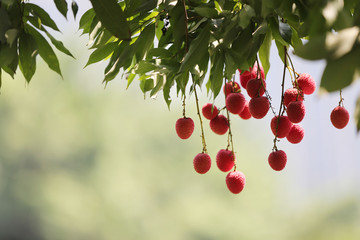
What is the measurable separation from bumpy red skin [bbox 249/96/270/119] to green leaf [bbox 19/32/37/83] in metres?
0.31

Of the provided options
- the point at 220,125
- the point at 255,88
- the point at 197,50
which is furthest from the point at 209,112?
the point at 197,50

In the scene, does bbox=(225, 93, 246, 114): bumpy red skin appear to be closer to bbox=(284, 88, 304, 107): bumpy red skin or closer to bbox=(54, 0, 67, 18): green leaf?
bbox=(284, 88, 304, 107): bumpy red skin

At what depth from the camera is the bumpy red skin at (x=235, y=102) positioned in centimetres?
79

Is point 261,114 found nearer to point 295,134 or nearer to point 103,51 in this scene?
point 295,134

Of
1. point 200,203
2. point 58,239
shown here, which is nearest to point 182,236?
point 200,203

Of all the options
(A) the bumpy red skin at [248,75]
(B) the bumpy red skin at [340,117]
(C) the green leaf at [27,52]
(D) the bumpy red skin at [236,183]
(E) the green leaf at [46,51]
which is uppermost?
(B) the bumpy red skin at [340,117]

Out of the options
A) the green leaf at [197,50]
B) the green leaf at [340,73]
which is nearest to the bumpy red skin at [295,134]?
the green leaf at [197,50]

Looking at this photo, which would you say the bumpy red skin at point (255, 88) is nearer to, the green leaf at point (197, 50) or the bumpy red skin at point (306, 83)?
the bumpy red skin at point (306, 83)

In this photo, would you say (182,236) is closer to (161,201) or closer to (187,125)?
(161,201)

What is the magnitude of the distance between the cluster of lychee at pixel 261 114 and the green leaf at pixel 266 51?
0.06 ft

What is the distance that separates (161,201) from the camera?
582 cm

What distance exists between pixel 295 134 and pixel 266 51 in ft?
0.52

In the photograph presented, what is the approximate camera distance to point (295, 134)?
81 cm

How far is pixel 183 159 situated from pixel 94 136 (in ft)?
3.39
